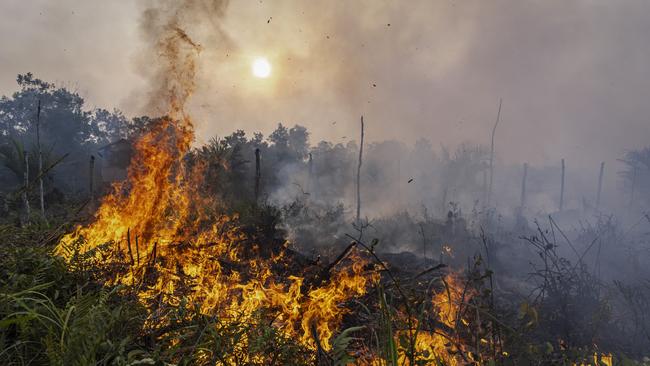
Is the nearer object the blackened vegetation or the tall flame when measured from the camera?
the blackened vegetation

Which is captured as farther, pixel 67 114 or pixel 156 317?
pixel 67 114

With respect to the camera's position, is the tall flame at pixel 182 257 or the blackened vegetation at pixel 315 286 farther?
the tall flame at pixel 182 257

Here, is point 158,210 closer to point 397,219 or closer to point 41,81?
point 397,219

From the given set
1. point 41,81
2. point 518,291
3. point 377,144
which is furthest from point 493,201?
point 41,81

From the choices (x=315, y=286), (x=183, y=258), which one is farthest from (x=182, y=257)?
(x=315, y=286)

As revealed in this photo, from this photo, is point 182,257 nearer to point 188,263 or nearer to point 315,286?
point 188,263

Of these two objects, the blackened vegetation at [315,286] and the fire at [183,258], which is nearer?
the blackened vegetation at [315,286]

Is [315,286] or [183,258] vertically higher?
[183,258]

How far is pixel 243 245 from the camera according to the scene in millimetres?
6082

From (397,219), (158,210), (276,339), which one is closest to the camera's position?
(276,339)

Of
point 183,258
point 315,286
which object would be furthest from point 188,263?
point 315,286

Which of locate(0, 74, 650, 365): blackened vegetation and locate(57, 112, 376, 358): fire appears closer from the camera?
locate(0, 74, 650, 365): blackened vegetation

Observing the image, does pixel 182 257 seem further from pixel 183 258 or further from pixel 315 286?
pixel 315 286

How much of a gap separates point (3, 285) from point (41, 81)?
61.5m
